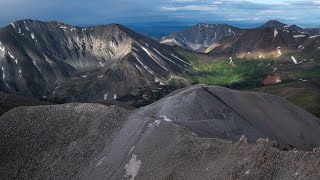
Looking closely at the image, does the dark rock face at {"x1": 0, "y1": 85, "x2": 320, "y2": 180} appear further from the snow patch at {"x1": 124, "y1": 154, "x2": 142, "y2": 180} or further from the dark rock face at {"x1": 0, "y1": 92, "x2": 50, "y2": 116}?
the dark rock face at {"x1": 0, "y1": 92, "x2": 50, "y2": 116}

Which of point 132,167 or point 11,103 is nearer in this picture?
point 132,167

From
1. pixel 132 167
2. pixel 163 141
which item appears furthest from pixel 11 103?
pixel 163 141

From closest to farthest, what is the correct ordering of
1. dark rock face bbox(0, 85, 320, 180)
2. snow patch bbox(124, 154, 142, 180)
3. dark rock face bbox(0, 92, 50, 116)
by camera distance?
dark rock face bbox(0, 85, 320, 180), snow patch bbox(124, 154, 142, 180), dark rock face bbox(0, 92, 50, 116)

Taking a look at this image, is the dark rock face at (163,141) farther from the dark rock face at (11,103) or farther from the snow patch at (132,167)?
the dark rock face at (11,103)

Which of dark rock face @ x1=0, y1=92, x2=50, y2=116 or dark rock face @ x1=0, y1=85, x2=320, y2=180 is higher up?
dark rock face @ x1=0, y1=85, x2=320, y2=180

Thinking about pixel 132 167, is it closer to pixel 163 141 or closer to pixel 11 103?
pixel 163 141

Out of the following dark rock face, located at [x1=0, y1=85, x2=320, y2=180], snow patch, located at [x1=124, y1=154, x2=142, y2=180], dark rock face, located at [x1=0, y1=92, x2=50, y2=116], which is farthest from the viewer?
dark rock face, located at [x1=0, y1=92, x2=50, y2=116]

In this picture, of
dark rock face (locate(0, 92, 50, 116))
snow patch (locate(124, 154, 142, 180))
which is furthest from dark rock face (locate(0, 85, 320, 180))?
dark rock face (locate(0, 92, 50, 116))
